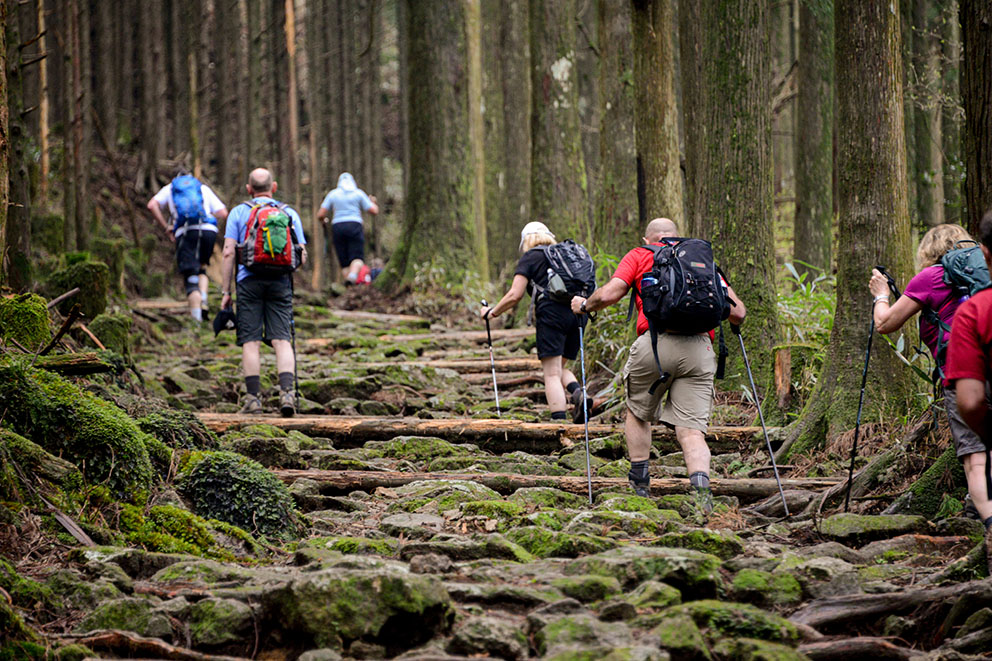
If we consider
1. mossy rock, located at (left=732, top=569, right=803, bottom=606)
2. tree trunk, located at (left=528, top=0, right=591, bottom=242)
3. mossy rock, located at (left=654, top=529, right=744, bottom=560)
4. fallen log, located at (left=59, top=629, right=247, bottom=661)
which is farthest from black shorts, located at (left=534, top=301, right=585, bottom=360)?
tree trunk, located at (left=528, top=0, right=591, bottom=242)

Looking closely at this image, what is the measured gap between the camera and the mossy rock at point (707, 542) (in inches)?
205

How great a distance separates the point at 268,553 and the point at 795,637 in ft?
8.92

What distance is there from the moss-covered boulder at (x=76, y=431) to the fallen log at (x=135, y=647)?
68.8 inches

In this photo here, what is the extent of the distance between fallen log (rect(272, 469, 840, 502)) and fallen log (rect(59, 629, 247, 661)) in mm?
3101

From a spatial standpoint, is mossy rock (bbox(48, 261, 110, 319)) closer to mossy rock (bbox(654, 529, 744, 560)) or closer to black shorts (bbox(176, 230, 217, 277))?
black shorts (bbox(176, 230, 217, 277))

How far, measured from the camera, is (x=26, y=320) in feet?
24.9

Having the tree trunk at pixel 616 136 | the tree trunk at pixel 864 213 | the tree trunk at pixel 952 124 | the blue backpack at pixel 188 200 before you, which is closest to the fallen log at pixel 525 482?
the tree trunk at pixel 864 213

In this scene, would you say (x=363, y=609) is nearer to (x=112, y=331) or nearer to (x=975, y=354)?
(x=975, y=354)

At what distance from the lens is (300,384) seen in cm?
1083

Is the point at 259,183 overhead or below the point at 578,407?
overhead

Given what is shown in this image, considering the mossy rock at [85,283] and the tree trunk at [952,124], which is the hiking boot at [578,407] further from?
the tree trunk at [952,124]

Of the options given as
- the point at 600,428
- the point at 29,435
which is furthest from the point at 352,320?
the point at 29,435

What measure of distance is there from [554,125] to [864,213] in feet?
34.9

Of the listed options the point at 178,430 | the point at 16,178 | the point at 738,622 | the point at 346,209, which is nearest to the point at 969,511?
the point at 738,622
